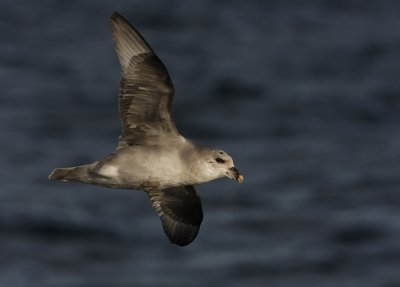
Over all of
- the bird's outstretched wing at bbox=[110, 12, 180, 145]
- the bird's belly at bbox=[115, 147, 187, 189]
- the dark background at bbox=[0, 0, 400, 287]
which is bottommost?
the bird's belly at bbox=[115, 147, 187, 189]

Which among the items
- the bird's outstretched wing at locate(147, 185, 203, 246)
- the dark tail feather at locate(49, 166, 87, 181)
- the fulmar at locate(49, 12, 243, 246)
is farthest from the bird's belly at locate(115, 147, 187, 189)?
the bird's outstretched wing at locate(147, 185, 203, 246)

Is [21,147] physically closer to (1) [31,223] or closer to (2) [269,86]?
(1) [31,223]

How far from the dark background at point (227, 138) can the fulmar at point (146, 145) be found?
46.6 ft

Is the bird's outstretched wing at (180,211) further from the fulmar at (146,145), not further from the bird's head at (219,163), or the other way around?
the bird's head at (219,163)

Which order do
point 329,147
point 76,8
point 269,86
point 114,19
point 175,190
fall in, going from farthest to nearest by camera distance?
point 76,8
point 269,86
point 329,147
point 175,190
point 114,19

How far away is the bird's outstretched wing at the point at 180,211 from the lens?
11.4 meters

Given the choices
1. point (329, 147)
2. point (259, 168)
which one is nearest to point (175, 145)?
point (259, 168)

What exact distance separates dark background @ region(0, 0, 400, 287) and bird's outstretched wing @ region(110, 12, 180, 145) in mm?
14267

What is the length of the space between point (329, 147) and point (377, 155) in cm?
183

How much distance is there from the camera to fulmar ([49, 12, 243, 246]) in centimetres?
1005

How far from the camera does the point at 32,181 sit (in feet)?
92.3

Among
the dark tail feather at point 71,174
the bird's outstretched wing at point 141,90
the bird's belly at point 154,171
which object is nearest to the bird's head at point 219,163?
the bird's belly at point 154,171

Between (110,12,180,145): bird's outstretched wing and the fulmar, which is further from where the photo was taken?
(110,12,180,145): bird's outstretched wing

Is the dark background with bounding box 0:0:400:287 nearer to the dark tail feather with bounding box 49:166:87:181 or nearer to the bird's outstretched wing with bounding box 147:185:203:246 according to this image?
the bird's outstretched wing with bounding box 147:185:203:246
